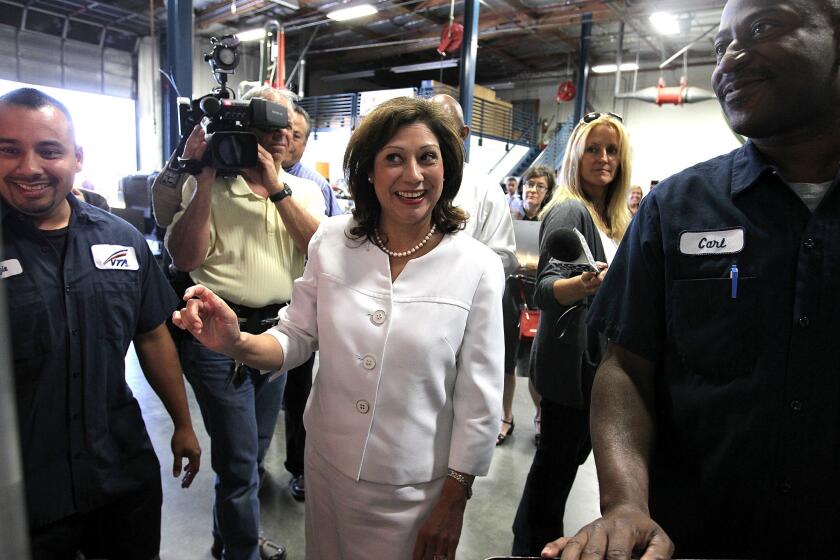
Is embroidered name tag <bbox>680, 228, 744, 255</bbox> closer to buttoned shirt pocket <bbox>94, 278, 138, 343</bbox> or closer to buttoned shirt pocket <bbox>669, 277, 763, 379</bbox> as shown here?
buttoned shirt pocket <bbox>669, 277, 763, 379</bbox>

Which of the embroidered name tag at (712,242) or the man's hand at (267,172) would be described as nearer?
the embroidered name tag at (712,242)

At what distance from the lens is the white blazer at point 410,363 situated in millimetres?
1231

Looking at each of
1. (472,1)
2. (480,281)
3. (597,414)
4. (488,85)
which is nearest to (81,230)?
(480,281)

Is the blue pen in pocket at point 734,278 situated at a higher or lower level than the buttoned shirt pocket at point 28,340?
higher

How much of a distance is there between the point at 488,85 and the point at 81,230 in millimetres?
14730

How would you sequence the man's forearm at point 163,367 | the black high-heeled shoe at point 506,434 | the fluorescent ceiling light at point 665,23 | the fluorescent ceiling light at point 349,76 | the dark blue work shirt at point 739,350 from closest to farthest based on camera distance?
the dark blue work shirt at point 739,350, the man's forearm at point 163,367, the black high-heeled shoe at point 506,434, the fluorescent ceiling light at point 665,23, the fluorescent ceiling light at point 349,76

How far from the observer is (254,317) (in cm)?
188

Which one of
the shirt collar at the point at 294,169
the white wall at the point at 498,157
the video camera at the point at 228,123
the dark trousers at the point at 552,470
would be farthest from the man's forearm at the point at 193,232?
the white wall at the point at 498,157

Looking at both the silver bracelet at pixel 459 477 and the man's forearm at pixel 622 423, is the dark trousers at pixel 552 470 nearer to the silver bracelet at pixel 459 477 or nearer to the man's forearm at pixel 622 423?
the silver bracelet at pixel 459 477

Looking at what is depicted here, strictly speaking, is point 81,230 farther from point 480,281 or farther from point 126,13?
point 126,13

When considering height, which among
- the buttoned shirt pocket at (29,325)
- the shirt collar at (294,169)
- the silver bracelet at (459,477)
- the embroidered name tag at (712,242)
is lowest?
the silver bracelet at (459,477)

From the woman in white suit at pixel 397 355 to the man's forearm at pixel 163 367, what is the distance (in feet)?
1.49

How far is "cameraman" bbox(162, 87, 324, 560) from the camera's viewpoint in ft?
5.84

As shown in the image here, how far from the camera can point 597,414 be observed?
101 centimetres
